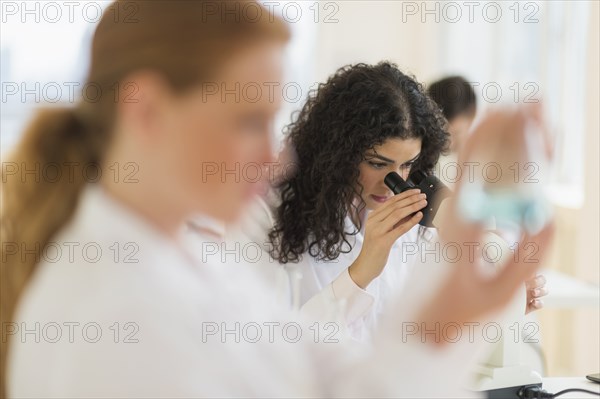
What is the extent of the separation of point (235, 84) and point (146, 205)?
145mm

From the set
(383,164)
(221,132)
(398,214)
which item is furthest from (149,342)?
(383,164)

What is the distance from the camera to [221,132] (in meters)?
0.69

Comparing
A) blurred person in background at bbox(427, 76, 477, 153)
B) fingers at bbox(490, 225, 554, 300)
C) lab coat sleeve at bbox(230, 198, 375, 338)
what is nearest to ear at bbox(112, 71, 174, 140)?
fingers at bbox(490, 225, 554, 300)

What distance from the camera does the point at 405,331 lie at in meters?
0.66

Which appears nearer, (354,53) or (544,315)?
(544,315)

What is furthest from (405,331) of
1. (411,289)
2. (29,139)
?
(29,139)

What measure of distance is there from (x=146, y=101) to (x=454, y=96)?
254 cm

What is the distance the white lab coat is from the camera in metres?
0.65

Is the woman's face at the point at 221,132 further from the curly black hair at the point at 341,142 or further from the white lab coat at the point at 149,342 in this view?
the curly black hair at the point at 341,142

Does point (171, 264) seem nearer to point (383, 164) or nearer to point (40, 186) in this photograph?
point (40, 186)

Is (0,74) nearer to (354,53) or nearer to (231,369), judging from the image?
(354,53)

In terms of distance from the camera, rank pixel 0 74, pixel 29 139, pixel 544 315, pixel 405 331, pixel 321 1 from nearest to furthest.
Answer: pixel 405 331 → pixel 29 139 → pixel 0 74 → pixel 544 315 → pixel 321 1

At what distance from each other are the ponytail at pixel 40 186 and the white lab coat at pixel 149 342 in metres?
0.05

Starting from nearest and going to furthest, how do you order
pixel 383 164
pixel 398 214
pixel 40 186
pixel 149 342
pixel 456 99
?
pixel 149 342 < pixel 40 186 < pixel 398 214 < pixel 383 164 < pixel 456 99
